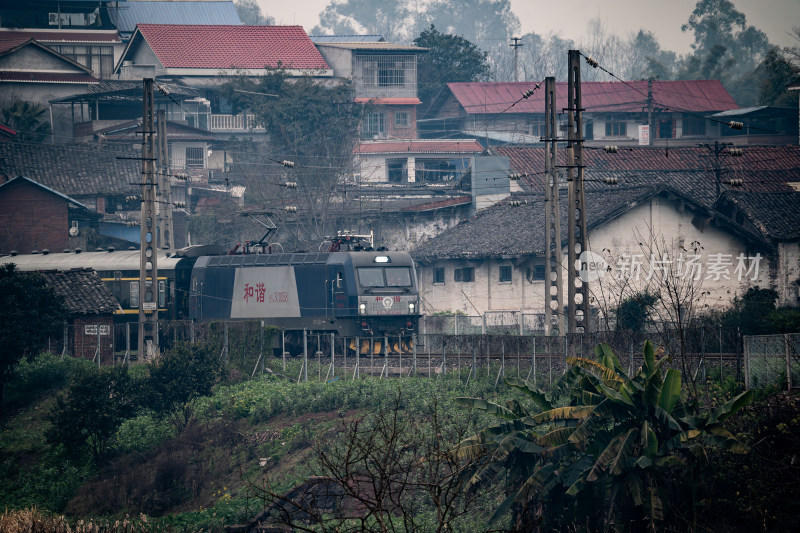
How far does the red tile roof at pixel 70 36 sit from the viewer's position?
6544 centimetres

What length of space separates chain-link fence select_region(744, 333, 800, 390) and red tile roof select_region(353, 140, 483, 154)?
142 feet

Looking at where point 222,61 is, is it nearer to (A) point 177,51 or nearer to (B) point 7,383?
(A) point 177,51

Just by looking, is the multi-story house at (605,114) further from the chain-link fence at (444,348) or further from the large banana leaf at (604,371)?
the large banana leaf at (604,371)

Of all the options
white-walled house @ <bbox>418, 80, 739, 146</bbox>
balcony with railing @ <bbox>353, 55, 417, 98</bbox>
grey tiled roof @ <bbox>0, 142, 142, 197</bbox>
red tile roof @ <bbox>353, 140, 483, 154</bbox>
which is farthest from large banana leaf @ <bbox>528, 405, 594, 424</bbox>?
balcony with railing @ <bbox>353, 55, 417, 98</bbox>

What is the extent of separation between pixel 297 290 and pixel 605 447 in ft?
59.6

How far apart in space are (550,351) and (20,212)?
32.2 metres

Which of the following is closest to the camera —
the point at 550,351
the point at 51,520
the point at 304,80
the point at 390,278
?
the point at 51,520

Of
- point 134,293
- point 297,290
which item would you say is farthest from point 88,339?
point 297,290

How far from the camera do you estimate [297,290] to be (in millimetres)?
31391

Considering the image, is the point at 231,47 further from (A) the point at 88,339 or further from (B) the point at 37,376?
(B) the point at 37,376

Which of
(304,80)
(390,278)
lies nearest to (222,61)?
(304,80)

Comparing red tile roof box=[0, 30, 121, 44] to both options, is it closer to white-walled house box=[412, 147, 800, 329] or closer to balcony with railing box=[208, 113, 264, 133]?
balcony with railing box=[208, 113, 264, 133]

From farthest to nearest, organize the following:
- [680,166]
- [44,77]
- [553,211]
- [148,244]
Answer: [44,77] → [680,166] → [148,244] → [553,211]

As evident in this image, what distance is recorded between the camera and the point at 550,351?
2323 centimetres
